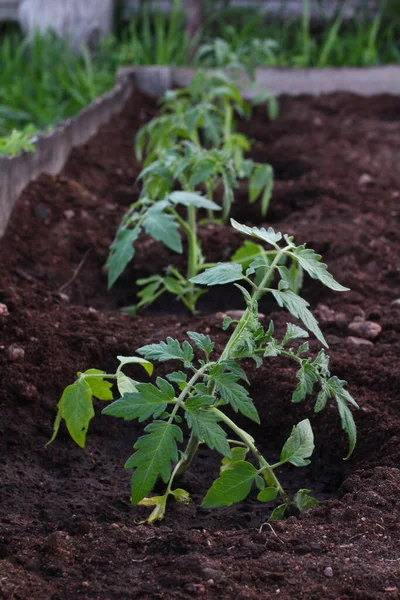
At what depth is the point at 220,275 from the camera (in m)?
1.68

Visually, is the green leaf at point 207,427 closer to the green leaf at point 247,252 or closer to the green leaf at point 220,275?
the green leaf at point 220,275

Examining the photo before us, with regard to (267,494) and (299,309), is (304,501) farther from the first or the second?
(299,309)

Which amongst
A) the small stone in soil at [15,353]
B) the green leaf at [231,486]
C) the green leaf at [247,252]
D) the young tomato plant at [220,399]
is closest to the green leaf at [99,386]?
the young tomato plant at [220,399]

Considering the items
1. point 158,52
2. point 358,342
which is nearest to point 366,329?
point 358,342

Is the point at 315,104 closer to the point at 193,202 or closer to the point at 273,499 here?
the point at 193,202

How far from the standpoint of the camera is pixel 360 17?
677 centimetres

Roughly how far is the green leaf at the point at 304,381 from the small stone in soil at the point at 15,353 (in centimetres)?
84

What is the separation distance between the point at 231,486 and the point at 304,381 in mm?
247

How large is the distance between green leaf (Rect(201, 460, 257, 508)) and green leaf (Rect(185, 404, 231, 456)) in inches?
5.3

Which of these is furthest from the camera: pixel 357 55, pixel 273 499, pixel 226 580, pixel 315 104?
pixel 357 55

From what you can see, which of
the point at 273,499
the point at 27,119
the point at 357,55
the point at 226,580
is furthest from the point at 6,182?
the point at 357,55

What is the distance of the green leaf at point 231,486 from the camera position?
5.56ft

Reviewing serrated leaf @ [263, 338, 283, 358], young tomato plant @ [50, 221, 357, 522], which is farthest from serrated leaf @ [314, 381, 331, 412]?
serrated leaf @ [263, 338, 283, 358]

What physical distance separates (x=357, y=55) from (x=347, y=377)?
446cm
